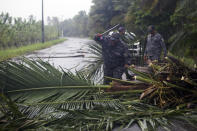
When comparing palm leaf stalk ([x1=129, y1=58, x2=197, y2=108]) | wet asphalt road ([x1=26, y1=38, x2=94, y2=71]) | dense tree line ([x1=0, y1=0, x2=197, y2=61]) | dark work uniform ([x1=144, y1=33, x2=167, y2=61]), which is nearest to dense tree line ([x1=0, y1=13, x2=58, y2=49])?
dense tree line ([x1=0, y1=0, x2=197, y2=61])

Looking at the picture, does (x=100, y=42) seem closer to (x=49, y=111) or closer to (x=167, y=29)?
(x=49, y=111)

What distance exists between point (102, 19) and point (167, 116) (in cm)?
2730

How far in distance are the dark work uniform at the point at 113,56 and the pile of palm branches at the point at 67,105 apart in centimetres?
168

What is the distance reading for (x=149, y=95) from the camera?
95.7 inches

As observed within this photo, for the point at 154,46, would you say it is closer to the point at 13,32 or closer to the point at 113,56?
the point at 113,56

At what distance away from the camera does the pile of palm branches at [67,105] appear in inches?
75.1

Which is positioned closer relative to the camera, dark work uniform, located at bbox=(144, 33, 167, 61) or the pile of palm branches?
the pile of palm branches

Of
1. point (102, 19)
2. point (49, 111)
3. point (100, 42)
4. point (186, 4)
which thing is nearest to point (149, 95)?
point (49, 111)

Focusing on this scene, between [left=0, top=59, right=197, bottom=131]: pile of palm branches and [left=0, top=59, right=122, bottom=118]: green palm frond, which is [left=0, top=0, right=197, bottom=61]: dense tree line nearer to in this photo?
[left=0, top=59, right=197, bottom=131]: pile of palm branches

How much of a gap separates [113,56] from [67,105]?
239cm

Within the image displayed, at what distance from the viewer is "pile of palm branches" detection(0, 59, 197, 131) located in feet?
6.26

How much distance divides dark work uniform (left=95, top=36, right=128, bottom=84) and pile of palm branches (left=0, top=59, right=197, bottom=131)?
1.68m

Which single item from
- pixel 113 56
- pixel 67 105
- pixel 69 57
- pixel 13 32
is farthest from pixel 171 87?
pixel 13 32

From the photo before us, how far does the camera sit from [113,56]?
14.9 ft
